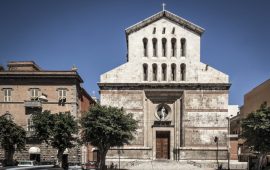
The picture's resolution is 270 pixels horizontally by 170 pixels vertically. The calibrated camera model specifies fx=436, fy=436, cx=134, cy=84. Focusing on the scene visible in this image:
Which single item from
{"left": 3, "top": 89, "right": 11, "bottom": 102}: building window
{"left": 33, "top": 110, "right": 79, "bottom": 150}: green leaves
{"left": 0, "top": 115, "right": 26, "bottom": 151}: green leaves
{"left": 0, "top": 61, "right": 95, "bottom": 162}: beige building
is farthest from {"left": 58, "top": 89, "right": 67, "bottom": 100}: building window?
{"left": 33, "top": 110, "right": 79, "bottom": 150}: green leaves

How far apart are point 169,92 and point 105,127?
557 inches

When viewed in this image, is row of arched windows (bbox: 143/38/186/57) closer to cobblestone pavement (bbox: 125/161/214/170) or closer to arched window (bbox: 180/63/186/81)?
arched window (bbox: 180/63/186/81)

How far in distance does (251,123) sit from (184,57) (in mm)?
16001

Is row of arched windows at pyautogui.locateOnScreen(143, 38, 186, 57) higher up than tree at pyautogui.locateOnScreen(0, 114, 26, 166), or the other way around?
row of arched windows at pyautogui.locateOnScreen(143, 38, 186, 57)

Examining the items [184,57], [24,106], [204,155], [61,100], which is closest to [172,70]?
[184,57]

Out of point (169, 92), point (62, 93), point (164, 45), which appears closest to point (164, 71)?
point (169, 92)

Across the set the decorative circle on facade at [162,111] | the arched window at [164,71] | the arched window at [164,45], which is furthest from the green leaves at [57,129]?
the arched window at [164,45]

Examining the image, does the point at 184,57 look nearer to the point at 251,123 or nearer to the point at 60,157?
the point at 251,123

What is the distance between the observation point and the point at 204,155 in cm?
5422

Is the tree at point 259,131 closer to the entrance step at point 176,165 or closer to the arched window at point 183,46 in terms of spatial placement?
the entrance step at point 176,165

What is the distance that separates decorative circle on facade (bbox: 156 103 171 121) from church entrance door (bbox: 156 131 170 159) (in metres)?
1.95

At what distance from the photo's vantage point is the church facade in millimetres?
54500

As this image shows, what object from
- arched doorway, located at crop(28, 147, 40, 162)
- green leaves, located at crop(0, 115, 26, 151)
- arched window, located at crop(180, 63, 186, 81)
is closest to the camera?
green leaves, located at crop(0, 115, 26, 151)

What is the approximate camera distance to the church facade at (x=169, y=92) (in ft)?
179
